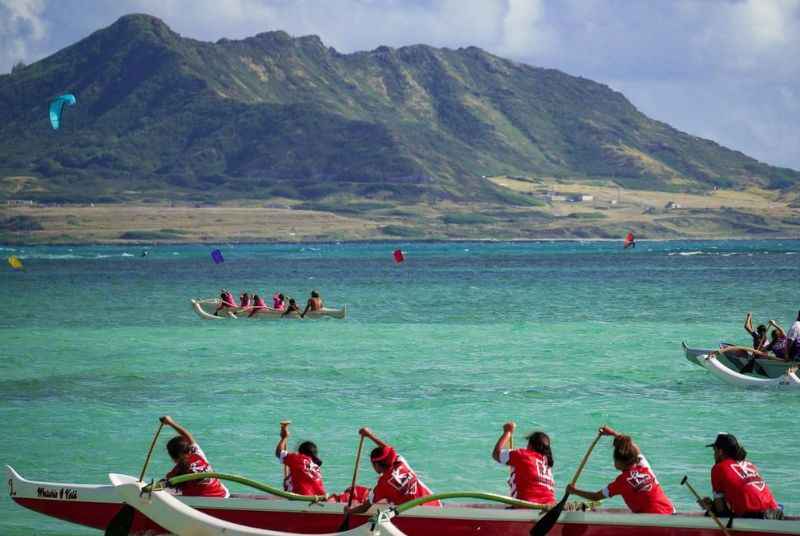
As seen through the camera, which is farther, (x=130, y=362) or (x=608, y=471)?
(x=130, y=362)

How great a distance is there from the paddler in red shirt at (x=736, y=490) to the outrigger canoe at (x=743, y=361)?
15.9m

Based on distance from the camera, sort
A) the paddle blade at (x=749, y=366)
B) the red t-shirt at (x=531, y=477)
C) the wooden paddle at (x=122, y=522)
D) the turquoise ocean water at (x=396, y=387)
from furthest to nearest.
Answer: the paddle blade at (x=749, y=366)
the turquoise ocean water at (x=396, y=387)
the wooden paddle at (x=122, y=522)
the red t-shirt at (x=531, y=477)

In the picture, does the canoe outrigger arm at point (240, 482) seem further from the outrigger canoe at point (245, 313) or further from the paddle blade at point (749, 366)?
the outrigger canoe at point (245, 313)

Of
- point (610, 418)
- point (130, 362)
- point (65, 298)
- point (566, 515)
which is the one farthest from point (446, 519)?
point (65, 298)

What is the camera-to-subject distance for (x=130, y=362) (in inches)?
1523

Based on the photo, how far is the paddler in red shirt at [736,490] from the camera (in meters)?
14.0

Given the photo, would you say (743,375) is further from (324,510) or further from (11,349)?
(11,349)

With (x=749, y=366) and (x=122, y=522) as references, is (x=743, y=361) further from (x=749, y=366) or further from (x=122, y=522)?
(x=122, y=522)

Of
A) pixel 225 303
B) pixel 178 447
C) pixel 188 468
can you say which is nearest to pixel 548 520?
pixel 188 468

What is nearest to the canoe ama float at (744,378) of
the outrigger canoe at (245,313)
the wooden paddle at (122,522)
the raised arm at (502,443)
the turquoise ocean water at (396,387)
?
the turquoise ocean water at (396,387)

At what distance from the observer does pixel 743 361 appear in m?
30.6

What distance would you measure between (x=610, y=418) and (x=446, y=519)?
12.3 meters

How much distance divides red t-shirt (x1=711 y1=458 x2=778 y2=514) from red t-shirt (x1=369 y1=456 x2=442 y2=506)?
11.6 ft

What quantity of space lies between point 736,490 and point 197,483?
670 centimetres
